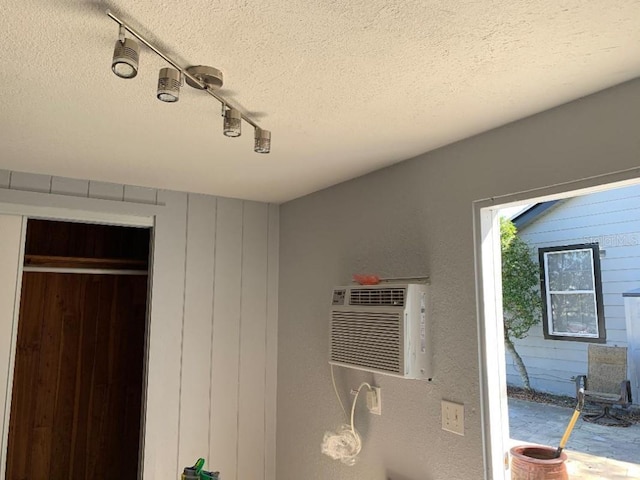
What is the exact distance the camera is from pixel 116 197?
2621 millimetres

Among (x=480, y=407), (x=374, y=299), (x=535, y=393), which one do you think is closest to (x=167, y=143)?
(x=374, y=299)

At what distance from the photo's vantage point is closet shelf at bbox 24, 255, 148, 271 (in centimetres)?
310

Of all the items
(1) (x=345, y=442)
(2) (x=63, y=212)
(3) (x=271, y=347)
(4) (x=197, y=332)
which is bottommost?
(1) (x=345, y=442)

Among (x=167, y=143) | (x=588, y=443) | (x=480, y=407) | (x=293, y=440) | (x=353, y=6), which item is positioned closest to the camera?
(x=353, y=6)

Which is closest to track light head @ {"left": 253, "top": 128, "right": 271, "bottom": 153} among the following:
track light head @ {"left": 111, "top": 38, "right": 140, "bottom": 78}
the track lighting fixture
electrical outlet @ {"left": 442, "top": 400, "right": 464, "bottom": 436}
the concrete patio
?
the track lighting fixture

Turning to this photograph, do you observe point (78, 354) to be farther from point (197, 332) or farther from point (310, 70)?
point (310, 70)

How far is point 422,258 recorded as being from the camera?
2.01 meters

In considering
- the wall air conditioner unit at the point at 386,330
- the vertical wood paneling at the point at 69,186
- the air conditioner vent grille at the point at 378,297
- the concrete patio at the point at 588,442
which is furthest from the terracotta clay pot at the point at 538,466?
the vertical wood paneling at the point at 69,186

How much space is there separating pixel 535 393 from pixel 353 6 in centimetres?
244

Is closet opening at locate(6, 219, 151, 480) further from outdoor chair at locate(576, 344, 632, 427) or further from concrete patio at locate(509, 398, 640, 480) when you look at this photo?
outdoor chair at locate(576, 344, 632, 427)

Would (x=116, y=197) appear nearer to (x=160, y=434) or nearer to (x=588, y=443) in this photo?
(x=160, y=434)

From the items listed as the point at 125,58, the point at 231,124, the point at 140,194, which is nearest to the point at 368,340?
the point at 231,124

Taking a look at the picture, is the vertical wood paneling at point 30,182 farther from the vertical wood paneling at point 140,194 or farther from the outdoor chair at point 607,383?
the outdoor chair at point 607,383

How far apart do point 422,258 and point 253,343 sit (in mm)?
1415
